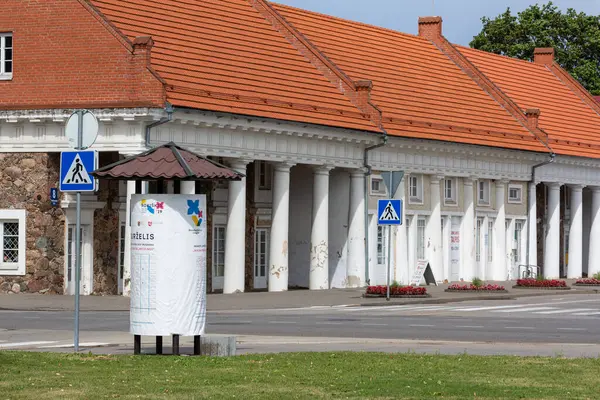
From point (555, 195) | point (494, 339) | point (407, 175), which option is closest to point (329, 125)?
point (407, 175)

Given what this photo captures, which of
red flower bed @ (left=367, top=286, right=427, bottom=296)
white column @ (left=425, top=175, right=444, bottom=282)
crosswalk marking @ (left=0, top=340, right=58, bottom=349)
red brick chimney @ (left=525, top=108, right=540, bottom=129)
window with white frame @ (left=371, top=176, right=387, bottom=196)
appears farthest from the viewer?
red brick chimney @ (left=525, top=108, right=540, bottom=129)

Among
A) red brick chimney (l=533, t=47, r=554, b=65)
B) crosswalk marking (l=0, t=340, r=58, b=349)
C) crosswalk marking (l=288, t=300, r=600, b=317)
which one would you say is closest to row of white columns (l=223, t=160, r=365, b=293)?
crosswalk marking (l=288, t=300, r=600, b=317)

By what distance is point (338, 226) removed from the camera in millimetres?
51156

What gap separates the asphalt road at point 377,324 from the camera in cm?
2455

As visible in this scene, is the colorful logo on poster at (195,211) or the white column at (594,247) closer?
the colorful logo on poster at (195,211)

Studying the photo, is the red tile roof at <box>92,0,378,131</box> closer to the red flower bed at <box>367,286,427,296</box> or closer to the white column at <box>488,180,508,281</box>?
the red flower bed at <box>367,286,427,296</box>

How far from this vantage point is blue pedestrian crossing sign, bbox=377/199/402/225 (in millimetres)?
40419

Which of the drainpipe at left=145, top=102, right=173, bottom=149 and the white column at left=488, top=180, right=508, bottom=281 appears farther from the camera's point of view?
the white column at left=488, top=180, right=508, bottom=281

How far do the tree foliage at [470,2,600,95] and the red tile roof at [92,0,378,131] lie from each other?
146 ft

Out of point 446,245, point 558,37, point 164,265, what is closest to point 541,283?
point 446,245

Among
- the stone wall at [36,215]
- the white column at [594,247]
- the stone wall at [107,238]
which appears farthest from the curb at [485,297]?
the white column at [594,247]

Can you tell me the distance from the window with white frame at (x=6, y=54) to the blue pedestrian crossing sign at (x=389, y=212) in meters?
11.1

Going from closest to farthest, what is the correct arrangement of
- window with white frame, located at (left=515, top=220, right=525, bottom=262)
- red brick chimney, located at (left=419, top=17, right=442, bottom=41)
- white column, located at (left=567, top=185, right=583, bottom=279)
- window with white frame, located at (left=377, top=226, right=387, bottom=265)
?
1. window with white frame, located at (left=377, top=226, right=387, bottom=265)
2. window with white frame, located at (left=515, top=220, right=525, bottom=262)
3. white column, located at (left=567, top=185, right=583, bottom=279)
4. red brick chimney, located at (left=419, top=17, right=442, bottom=41)

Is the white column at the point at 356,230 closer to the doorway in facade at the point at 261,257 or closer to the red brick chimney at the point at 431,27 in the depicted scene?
the doorway in facade at the point at 261,257
